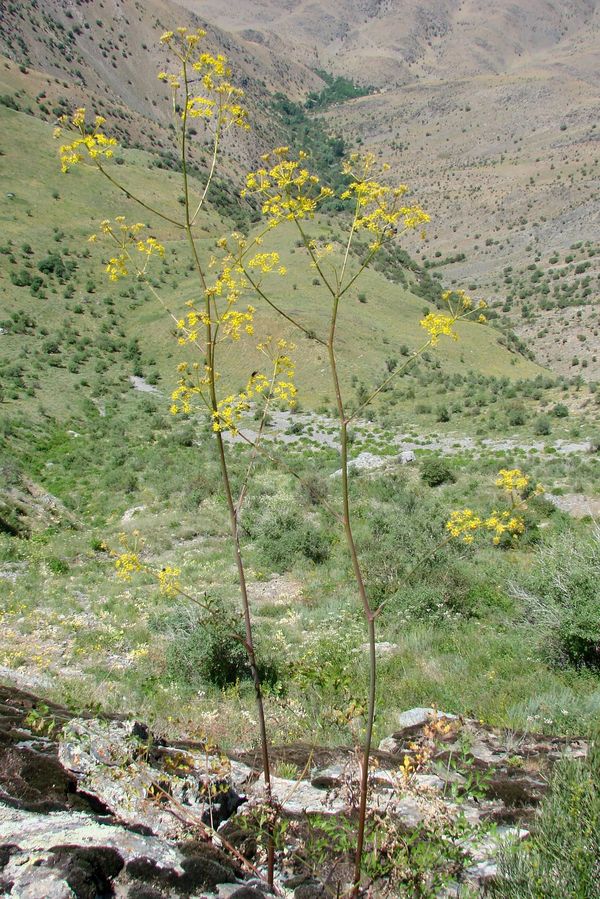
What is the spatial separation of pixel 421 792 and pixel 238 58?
548 ft

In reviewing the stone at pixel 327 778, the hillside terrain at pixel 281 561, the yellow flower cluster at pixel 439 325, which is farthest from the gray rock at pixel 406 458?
the yellow flower cluster at pixel 439 325

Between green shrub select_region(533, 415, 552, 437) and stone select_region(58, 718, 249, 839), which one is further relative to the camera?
green shrub select_region(533, 415, 552, 437)

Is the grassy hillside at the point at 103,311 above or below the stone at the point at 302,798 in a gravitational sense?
above

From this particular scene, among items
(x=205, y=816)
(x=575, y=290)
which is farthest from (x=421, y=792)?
(x=575, y=290)

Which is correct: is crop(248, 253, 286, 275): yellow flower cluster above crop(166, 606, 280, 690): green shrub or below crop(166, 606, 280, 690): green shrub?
above

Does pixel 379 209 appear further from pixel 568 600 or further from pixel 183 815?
Answer: pixel 568 600

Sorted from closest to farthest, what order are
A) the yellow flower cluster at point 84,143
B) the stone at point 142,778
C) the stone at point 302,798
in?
the stone at point 142,778 → the yellow flower cluster at point 84,143 → the stone at point 302,798

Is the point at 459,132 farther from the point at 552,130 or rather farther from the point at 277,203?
the point at 277,203

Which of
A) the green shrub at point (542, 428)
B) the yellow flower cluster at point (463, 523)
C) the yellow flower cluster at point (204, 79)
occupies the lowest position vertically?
the yellow flower cluster at point (463, 523)

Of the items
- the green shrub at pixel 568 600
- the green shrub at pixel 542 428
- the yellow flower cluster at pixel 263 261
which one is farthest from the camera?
the green shrub at pixel 542 428

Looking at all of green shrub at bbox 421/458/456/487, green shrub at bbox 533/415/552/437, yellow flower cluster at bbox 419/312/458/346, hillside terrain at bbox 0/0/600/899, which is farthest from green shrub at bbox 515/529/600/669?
green shrub at bbox 533/415/552/437

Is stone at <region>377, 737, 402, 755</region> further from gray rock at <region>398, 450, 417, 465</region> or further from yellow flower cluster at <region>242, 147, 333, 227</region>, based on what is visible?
gray rock at <region>398, 450, 417, 465</region>

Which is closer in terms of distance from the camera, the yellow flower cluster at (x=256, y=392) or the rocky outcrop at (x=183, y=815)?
the rocky outcrop at (x=183, y=815)

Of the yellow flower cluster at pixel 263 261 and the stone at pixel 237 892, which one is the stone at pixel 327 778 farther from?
the yellow flower cluster at pixel 263 261
